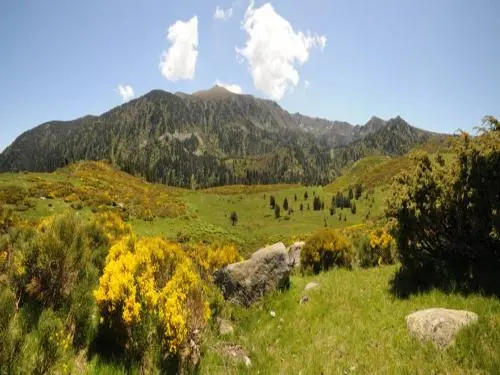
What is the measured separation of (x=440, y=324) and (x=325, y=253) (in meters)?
7.68

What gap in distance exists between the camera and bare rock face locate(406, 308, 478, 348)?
5.28 meters

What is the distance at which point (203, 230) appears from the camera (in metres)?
37.3

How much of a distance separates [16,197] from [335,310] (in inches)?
1250

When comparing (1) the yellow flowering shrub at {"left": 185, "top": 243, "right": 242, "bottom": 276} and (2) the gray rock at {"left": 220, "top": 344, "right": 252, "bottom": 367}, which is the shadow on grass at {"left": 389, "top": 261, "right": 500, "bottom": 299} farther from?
(1) the yellow flowering shrub at {"left": 185, "top": 243, "right": 242, "bottom": 276}

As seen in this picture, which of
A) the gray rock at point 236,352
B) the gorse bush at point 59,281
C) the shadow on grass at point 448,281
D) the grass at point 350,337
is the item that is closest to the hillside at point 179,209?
the shadow on grass at point 448,281

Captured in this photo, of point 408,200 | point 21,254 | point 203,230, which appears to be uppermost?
point 408,200

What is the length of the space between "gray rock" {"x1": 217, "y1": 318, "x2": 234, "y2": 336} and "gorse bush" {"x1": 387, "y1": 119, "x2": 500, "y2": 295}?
3909mm

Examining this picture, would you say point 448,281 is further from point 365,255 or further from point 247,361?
point 365,255

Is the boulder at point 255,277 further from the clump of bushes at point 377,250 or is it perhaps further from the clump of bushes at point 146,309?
the clump of bushes at point 377,250

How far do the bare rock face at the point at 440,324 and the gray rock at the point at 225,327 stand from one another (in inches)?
142

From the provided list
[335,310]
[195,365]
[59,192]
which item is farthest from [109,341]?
[59,192]

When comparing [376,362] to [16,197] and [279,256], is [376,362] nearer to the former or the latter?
[279,256]

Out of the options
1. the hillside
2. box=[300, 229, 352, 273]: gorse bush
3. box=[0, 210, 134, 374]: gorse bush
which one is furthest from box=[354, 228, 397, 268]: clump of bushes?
box=[0, 210, 134, 374]: gorse bush

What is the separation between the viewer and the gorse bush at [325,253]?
13.0 meters
